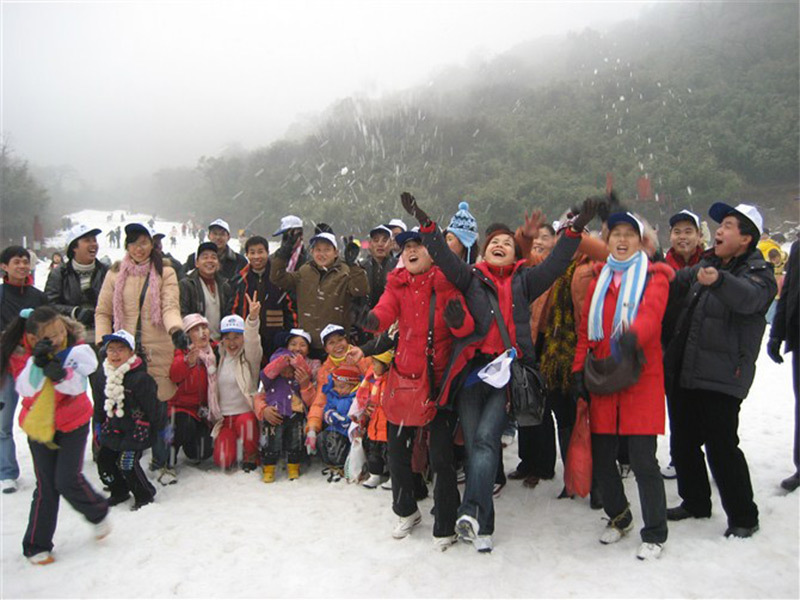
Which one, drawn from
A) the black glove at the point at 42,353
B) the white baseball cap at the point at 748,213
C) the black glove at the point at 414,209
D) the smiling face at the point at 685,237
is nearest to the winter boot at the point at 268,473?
the black glove at the point at 42,353

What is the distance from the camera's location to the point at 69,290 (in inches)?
201

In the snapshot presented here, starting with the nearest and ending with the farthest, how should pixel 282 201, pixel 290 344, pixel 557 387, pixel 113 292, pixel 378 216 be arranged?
→ pixel 557 387 → pixel 113 292 → pixel 290 344 → pixel 378 216 → pixel 282 201

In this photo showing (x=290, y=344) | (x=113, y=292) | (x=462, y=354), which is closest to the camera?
(x=462, y=354)

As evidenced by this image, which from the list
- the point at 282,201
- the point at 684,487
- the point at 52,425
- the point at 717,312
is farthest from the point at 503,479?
the point at 282,201

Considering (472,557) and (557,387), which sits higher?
(557,387)

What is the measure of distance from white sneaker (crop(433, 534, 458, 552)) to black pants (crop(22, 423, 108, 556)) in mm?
2363

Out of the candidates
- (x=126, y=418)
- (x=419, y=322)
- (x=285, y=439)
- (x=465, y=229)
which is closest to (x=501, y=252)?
(x=465, y=229)

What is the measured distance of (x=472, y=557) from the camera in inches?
132

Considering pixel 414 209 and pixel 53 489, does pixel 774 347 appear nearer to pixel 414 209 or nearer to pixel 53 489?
pixel 414 209

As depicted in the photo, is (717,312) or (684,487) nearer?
(717,312)

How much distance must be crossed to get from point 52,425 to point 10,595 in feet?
3.33

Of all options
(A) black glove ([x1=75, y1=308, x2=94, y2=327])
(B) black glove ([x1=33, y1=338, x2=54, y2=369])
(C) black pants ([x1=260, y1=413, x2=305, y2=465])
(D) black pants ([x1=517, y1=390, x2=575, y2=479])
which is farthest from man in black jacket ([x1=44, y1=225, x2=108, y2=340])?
(D) black pants ([x1=517, y1=390, x2=575, y2=479])

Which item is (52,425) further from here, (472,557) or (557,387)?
(557,387)

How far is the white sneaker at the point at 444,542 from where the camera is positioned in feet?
11.4
